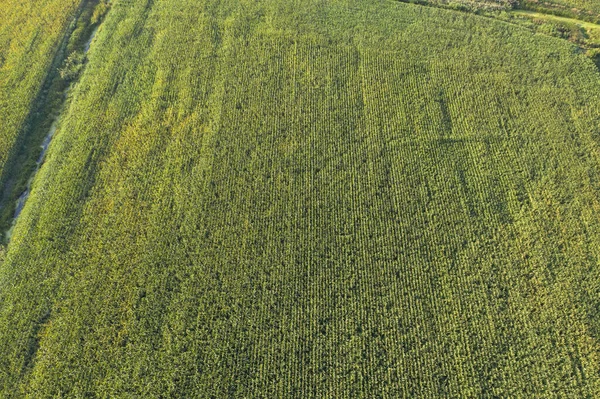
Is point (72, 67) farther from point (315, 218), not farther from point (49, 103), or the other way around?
point (315, 218)

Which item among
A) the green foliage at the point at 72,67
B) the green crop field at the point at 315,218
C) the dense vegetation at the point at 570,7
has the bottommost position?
the green crop field at the point at 315,218

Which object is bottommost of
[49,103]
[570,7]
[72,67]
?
[49,103]

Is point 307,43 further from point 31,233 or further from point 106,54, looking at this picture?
point 31,233

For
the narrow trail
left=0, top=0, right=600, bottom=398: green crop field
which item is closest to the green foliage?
the narrow trail

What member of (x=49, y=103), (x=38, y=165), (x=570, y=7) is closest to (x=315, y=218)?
(x=38, y=165)

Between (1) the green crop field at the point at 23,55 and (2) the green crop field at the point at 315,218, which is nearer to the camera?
(2) the green crop field at the point at 315,218

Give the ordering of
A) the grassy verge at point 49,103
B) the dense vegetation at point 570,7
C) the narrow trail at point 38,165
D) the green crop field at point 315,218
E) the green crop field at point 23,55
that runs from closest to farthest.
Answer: the green crop field at point 315,218 → the narrow trail at point 38,165 → the grassy verge at point 49,103 → the green crop field at point 23,55 → the dense vegetation at point 570,7

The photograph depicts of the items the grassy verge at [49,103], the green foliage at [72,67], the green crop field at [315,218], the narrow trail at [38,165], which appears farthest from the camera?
the green foliage at [72,67]

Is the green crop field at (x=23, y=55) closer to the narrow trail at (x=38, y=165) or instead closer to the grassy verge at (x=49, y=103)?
the grassy verge at (x=49, y=103)

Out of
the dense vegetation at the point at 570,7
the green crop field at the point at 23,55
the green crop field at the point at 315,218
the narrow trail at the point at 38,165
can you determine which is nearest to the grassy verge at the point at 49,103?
the narrow trail at the point at 38,165

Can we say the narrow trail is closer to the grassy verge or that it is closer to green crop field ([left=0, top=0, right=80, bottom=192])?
the grassy verge
